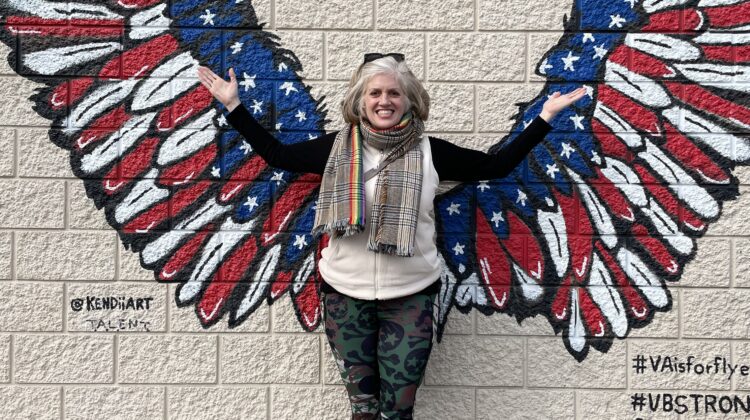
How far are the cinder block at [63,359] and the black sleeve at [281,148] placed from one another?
1242 mm

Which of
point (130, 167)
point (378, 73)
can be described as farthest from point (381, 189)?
point (130, 167)

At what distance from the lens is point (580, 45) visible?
3752 mm

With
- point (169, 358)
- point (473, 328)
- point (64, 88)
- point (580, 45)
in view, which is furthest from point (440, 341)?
point (64, 88)

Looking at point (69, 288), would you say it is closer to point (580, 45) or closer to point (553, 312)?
point (553, 312)

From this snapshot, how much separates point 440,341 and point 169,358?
4.30 feet

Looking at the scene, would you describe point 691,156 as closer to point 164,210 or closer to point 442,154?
point 442,154

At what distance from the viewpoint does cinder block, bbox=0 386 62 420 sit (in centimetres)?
377

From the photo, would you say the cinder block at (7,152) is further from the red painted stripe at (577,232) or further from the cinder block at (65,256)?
the red painted stripe at (577,232)

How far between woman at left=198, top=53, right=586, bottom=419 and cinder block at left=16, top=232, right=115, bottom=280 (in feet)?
Answer: 3.82

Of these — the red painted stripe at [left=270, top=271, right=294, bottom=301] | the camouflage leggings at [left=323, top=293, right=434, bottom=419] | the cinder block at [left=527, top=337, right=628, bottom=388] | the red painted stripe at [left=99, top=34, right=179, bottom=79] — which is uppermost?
the red painted stripe at [left=99, top=34, right=179, bottom=79]

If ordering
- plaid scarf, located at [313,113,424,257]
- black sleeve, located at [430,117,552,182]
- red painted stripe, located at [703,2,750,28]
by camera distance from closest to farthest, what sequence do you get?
plaid scarf, located at [313,113,424,257] < black sleeve, located at [430,117,552,182] < red painted stripe, located at [703,2,750,28]

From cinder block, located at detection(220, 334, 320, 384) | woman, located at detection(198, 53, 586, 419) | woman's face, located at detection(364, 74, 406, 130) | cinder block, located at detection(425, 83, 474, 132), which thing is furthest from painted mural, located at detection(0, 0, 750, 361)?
woman's face, located at detection(364, 74, 406, 130)

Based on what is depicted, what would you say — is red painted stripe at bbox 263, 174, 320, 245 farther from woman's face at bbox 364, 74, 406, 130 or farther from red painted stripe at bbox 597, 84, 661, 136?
red painted stripe at bbox 597, 84, 661, 136

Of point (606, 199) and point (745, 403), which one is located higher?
point (606, 199)
